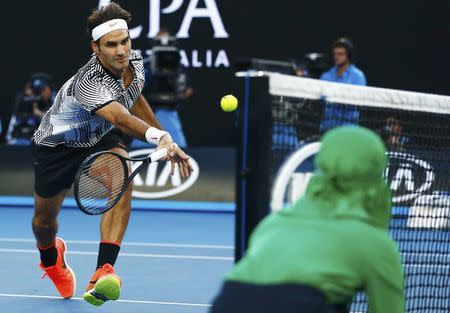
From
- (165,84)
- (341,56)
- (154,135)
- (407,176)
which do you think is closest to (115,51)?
(154,135)

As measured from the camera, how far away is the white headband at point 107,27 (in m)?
5.83

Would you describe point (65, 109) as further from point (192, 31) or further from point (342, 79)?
point (192, 31)

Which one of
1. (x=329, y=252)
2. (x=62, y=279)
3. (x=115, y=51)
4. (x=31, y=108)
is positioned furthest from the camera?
(x=31, y=108)

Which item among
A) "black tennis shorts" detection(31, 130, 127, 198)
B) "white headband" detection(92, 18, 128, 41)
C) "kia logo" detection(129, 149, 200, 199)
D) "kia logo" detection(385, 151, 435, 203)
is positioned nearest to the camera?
"kia logo" detection(385, 151, 435, 203)

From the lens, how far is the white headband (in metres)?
5.83

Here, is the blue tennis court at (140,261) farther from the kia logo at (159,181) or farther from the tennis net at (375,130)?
the tennis net at (375,130)

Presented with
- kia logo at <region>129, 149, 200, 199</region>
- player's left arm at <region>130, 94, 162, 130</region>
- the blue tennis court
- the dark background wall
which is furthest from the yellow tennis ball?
the dark background wall

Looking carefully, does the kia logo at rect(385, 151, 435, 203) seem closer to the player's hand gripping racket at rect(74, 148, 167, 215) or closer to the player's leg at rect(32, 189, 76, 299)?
the player's hand gripping racket at rect(74, 148, 167, 215)

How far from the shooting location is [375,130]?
16.5 feet

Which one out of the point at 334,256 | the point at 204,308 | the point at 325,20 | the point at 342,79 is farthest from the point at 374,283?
the point at 325,20

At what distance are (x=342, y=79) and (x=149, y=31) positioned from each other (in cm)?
418

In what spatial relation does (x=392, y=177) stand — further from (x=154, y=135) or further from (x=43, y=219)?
(x=43, y=219)

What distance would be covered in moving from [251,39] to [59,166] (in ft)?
25.8

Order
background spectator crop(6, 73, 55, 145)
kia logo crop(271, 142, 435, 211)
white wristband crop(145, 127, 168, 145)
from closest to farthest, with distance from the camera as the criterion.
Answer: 1. kia logo crop(271, 142, 435, 211)
2. white wristband crop(145, 127, 168, 145)
3. background spectator crop(6, 73, 55, 145)
